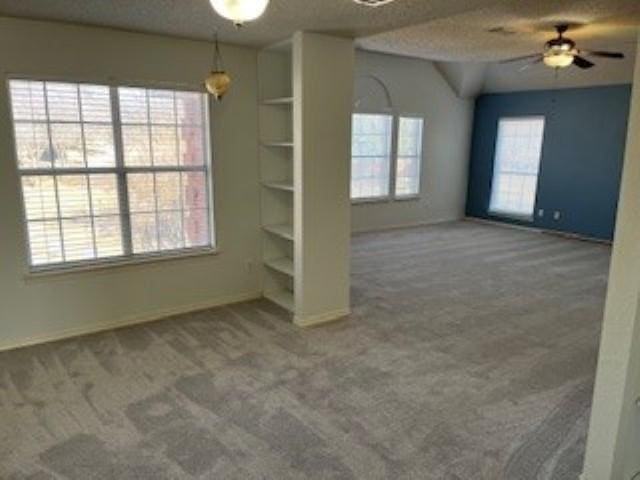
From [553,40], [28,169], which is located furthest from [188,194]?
[553,40]

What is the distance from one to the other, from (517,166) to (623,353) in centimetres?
702

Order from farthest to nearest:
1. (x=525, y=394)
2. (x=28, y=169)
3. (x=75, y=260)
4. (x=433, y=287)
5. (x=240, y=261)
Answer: (x=433, y=287)
(x=240, y=261)
(x=75, y=260)
(x=28, y=169)
(x=525, y=394)

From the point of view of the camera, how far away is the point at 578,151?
24.3 feet

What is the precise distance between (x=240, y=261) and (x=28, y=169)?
1.91m

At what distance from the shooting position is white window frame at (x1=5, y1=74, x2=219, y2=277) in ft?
11.5

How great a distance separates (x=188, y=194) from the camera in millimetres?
4242

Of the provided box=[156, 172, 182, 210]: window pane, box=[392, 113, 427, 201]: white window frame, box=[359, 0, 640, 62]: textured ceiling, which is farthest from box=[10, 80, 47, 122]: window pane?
box=[392, 113, 427, 201]: white window frame

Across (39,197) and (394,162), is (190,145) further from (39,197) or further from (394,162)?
(394,162)

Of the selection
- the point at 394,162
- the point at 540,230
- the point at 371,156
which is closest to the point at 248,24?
the point at 371,156

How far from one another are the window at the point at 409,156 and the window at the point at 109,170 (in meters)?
4.54

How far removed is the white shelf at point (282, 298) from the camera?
4.37m

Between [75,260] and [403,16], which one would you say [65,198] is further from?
[403,16]

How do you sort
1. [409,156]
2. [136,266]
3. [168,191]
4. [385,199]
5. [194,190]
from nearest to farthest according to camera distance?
[136,266] < [168,191] < [194,190] < [385,199] < [409,156]

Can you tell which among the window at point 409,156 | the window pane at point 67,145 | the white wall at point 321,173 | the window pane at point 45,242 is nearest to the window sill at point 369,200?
the window at point 409,156
